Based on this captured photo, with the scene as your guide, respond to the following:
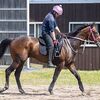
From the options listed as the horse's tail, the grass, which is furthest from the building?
the horse's tail

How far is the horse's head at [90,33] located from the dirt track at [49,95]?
166cm

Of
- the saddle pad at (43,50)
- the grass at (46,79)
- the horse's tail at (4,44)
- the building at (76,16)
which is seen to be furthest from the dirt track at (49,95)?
the building at (76,16)

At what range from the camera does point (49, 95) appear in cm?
1459

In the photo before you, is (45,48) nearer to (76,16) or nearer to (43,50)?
(43,50)

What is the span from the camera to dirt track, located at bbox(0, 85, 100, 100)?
13906 millimetres

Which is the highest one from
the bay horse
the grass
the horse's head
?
the horse's head

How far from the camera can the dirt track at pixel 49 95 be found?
1391 cm

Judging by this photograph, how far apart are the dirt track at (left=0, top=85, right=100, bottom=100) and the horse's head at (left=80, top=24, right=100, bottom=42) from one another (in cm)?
166

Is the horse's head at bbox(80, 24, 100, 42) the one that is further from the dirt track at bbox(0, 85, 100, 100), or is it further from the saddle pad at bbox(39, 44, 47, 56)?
Result: the dirt track at bbox(0, 85, 100, 100)

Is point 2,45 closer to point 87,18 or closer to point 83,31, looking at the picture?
point 83,31

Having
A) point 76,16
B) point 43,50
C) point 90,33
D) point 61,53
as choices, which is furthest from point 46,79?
point 76,16

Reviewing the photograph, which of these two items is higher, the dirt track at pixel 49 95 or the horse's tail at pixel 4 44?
the horse's tail at pixel 4 44

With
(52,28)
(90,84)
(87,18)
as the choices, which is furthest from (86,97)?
(87,18)

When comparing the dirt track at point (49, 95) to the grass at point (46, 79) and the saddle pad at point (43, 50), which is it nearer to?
the saddle pad at point (43, 50)
